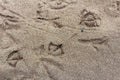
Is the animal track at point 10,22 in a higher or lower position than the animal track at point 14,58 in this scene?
higher

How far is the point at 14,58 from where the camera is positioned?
1299mm

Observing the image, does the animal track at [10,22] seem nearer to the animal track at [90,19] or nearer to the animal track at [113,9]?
the animal track at [90,19]

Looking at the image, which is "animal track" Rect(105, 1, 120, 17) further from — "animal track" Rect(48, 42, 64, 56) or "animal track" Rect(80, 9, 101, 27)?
"animal track" Rect(48, 42, 64, 56)

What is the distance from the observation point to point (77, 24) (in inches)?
52.1

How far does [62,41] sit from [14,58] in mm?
253

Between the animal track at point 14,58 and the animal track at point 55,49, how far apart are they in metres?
0.15

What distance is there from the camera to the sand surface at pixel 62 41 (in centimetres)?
125

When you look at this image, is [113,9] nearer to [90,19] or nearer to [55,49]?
[90,19]

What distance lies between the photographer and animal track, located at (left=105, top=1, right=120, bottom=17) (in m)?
1.33

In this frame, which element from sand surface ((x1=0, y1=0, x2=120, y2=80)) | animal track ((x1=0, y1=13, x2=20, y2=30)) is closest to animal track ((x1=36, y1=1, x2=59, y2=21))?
sand surface ((x1=0, y1=0, x2=120, y2=80))

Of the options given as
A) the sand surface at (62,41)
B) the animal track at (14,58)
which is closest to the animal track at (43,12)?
the sand surface at (62,41)

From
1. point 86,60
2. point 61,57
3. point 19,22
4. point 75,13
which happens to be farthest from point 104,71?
point 19,22

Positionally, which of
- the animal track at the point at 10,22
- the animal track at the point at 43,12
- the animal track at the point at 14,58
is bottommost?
the animal track at the point at 14,58

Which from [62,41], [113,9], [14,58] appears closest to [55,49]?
[62,41]
